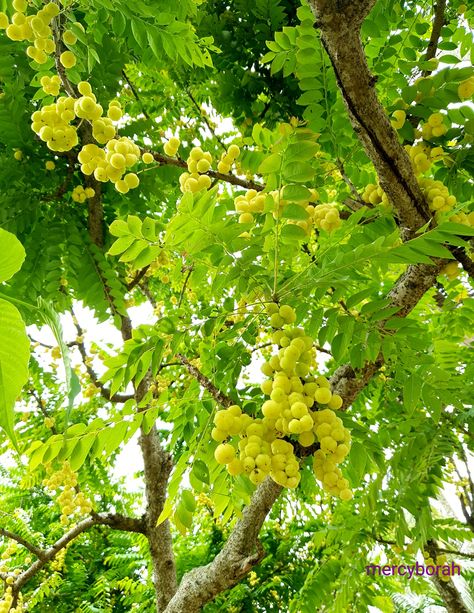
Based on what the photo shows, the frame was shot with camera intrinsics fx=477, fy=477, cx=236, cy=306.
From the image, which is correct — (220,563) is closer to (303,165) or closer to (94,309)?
(94,309)

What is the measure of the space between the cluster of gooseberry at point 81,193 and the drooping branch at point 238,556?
62.9 inches

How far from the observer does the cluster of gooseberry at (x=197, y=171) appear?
1370mm

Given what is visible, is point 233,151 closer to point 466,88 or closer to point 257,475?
point 466,88

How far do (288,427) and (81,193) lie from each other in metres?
1.81

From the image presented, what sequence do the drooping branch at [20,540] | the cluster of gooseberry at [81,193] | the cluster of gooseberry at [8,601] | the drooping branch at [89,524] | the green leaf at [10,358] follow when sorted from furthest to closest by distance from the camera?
the cluster of gooseberry at [8,601]
the drooping branch at [89,524]
the drooping branch at [20,540]
the cluster of gooseberry at [81,193]
the green leaf at [10,358]

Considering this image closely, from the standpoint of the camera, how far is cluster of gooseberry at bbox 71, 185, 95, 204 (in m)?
2.38

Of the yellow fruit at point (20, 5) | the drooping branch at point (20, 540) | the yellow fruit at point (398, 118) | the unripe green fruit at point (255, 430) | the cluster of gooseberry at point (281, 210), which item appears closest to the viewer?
the unripe green fruit at point (255, 430)

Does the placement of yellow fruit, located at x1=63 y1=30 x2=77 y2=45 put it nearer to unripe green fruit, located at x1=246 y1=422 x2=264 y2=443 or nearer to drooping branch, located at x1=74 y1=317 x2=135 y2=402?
unripe green fruit, located at x1=246 y1=422 x2=264 y2=443

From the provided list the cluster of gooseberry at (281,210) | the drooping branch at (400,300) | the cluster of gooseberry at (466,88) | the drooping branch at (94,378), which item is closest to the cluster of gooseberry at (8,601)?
the drooping branch at (94,378)

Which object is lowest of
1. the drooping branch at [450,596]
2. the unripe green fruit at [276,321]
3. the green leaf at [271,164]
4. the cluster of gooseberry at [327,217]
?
the drooping branch at [450,596]

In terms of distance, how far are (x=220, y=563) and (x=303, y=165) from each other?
1.63 m

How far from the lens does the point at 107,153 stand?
1.28m

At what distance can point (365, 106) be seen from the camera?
115 centimetres

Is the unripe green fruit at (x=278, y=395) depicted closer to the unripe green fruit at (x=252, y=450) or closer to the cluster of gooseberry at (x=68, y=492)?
the unripe green fruit at (x=252, y=450)
